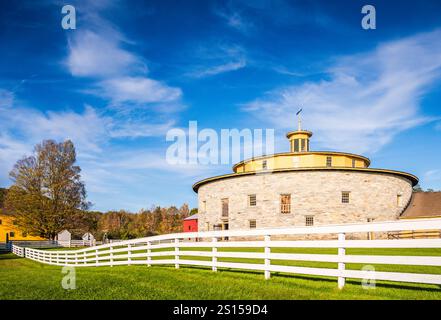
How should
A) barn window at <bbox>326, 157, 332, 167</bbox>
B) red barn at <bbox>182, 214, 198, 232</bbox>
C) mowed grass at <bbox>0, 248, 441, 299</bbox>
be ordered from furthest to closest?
1. red barn at <bbox>182, 214, 198, 232</bbox>
2. barn window at <bbox>326, 157, 332, 167</bbox>
3. mowed grass at <bbox>0, 248, 441, 299</bbox>

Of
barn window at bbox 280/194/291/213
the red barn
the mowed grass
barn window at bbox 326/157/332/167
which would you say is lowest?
the red barn

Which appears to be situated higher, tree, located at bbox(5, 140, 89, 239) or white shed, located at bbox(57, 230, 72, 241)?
tree, located at bbox(5, 140, 89, 239)

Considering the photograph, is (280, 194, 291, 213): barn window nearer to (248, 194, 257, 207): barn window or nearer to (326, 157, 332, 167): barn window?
(248, 194, 257, 207): barn window

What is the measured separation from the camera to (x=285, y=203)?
4059 cm

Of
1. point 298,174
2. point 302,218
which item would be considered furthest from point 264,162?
point 302,218

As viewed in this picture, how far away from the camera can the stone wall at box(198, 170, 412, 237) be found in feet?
128

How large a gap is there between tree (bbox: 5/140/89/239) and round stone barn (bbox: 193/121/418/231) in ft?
66.6

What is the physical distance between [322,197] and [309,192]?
145 cm

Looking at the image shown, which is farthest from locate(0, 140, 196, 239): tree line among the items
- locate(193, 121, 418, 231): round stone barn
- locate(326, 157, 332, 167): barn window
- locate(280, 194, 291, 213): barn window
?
locate(326, 157, 332, 167): barn window

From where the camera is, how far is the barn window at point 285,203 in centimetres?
4031

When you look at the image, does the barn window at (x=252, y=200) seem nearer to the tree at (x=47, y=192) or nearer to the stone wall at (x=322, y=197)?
the stone wall at (x=322, y=197)
